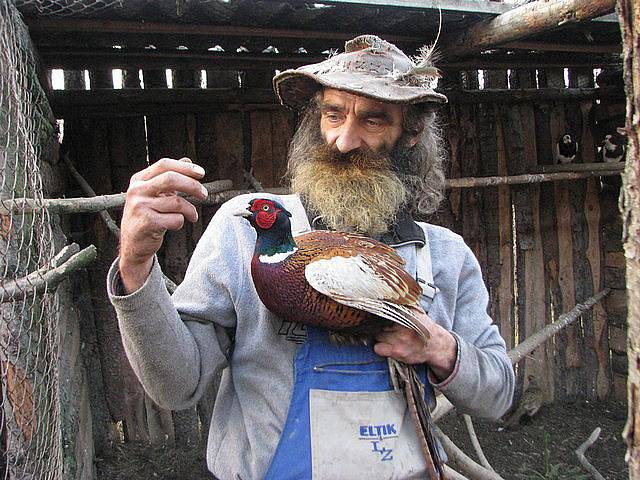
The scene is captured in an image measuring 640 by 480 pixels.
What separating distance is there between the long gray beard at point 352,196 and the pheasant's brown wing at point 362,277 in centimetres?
27

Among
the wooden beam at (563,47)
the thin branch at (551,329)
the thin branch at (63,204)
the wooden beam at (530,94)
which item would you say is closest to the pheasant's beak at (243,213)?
the thin branch at (63,204)

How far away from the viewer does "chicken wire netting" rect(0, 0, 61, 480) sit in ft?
6.81

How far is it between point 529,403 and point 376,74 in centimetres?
427

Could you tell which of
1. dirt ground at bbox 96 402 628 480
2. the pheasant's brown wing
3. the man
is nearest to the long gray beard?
the man

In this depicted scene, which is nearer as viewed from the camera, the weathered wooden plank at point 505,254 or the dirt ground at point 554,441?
the dirt ground at point 554,441

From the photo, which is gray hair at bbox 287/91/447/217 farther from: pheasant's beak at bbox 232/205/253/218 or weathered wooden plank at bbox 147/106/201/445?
weathered wooden plank at bbox 147/106/201/445

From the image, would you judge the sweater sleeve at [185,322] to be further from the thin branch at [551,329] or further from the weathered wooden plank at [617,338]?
the weathered wooden plank at [617,338]

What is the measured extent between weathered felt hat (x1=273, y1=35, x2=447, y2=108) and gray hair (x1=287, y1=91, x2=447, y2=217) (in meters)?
0.15

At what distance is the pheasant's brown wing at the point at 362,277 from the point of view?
1.41 meters

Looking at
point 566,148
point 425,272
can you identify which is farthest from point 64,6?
point 566,148

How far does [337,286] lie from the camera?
4.60 feet

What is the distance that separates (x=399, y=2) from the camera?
3.04 m

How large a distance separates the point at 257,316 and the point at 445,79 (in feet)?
12.5

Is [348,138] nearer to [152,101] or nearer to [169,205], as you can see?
[169,205]
